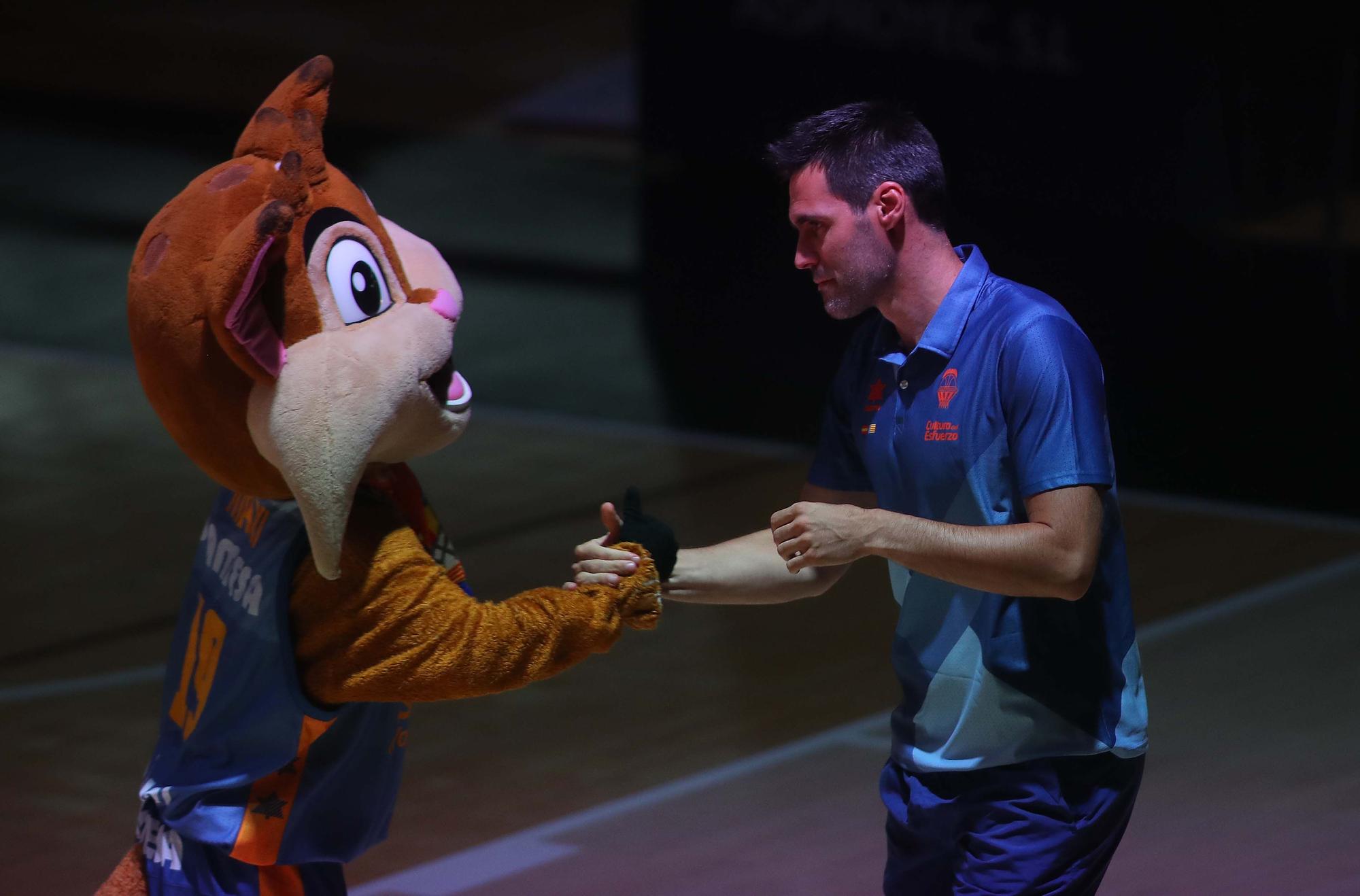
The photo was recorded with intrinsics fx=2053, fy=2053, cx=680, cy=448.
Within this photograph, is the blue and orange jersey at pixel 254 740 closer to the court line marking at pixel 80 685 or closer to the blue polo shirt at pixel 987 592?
the blue polo shirt at pixel 987 592

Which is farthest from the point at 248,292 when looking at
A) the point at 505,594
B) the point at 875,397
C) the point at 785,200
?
the point at 785,200

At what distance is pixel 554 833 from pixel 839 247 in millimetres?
2204

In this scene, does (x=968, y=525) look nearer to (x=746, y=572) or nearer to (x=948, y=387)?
(x=948, y=387)

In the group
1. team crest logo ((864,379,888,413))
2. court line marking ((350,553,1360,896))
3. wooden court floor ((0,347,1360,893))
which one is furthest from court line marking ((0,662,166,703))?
team crest logo ((864,379,888,413))

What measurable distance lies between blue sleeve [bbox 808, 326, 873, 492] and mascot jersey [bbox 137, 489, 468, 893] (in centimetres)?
69

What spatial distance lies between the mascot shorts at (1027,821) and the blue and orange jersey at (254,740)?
0.91 metres

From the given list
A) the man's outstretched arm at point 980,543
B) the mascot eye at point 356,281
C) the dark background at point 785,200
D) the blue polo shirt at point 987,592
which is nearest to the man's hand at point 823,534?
the man's outstretched arm at point 980,543

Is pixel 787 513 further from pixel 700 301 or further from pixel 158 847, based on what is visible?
pixel 700 301

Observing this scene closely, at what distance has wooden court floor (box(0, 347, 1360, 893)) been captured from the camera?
525 cm

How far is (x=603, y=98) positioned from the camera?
50.4 feet

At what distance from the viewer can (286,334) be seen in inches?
126

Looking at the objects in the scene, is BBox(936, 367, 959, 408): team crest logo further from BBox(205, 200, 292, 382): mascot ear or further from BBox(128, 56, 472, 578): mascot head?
BBox(205, 200, 292, 382): mascot ear

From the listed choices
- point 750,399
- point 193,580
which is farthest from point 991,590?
point 750,399

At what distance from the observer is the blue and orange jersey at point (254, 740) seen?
127 inches
